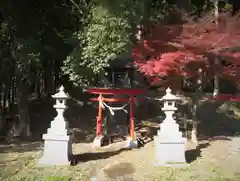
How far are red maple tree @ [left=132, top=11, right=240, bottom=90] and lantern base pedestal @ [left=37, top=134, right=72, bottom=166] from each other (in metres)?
3.24

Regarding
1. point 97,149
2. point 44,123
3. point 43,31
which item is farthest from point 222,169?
point 44,123

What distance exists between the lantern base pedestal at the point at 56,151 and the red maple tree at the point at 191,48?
3.24 meters

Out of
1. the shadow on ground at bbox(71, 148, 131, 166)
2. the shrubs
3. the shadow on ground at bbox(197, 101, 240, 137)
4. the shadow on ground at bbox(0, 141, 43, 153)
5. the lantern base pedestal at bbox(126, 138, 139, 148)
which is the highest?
the shadow on ground at bbox(197, 101, 240, 137)

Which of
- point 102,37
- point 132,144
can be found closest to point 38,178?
point 132,144

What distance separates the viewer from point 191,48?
8492 mm

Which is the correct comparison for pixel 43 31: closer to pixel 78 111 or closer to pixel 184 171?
pixel 78 111

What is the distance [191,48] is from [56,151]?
15.4ft

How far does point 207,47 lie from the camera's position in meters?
8.43

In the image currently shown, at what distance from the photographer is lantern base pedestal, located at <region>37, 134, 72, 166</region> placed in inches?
324

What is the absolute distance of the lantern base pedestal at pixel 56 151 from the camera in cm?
823

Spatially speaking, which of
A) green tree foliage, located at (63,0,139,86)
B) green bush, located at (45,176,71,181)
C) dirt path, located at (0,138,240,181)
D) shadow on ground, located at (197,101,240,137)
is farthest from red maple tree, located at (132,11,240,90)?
green bush, located at (45,176,71,181)

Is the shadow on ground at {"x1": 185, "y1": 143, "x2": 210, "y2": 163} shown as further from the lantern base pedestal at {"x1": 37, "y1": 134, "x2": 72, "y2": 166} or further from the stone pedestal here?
the lantern base pedestal at {"x1": 37, "y1": 134, "x2": 72, "y2": 166}

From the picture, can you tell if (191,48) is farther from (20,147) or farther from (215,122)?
(20,147)

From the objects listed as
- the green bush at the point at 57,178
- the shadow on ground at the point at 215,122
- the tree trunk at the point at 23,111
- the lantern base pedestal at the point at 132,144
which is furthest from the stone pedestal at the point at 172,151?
the tree trunk at the point at 23,111
